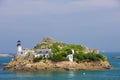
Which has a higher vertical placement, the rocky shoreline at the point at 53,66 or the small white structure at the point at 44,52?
the small white structure at the point at 44,52

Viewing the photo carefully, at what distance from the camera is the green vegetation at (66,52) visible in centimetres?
11250

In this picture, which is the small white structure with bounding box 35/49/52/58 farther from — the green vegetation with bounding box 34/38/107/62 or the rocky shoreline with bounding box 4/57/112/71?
the rocky shoreline with bounding box 4/57/112/71

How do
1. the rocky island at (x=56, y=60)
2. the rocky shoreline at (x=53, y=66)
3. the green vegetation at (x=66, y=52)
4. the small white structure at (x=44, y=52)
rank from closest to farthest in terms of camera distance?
the rocky shoreline at (x=53, y=66) < the rocky island at (x=56, y=60) < the green vegetation at (x=66, y=52) < the small white structure at (x=44, y=52)

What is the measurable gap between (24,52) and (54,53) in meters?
7.28

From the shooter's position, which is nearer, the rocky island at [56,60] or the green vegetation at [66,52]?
the rocky island at [56,60]

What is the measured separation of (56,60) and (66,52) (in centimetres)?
617

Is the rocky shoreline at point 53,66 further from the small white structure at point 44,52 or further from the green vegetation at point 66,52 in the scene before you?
the small white structure at point 44,52

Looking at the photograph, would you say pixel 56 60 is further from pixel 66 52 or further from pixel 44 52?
pixel 44 52

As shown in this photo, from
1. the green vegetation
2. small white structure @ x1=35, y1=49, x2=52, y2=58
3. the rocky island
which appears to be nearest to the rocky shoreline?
the rocky island

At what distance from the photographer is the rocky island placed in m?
111

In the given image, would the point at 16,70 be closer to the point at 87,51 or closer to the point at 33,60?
the point at 33,60

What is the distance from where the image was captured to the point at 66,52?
11588cm

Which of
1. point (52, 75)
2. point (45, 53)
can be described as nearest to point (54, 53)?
point (45, 53)

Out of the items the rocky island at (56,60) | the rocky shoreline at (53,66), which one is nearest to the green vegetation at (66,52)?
the rocky island at (56,60)
